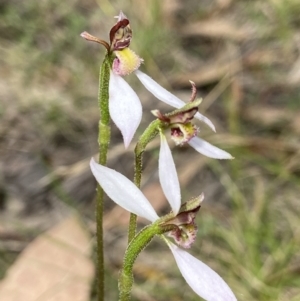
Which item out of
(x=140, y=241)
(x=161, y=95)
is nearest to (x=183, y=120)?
(x=161, y=95)

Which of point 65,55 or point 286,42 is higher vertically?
point 65,55

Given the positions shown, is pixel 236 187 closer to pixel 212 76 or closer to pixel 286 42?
pixel 212 76

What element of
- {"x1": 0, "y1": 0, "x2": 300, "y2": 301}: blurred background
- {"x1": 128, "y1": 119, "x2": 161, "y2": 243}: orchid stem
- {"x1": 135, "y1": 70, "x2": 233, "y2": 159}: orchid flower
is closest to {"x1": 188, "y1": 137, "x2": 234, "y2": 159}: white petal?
{"x1": 135, "y1": 70, "x2": 233, "y2": 159}: orchid flower

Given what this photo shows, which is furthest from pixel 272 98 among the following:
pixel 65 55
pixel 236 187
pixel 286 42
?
pixel 65 55

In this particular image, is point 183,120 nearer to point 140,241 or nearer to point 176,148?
point 140,241

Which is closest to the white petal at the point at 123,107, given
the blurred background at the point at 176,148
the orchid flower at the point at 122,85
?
the orchid flower at the point at 122,85

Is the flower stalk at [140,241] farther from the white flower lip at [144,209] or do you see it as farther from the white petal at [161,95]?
the white petal at [161,95]
